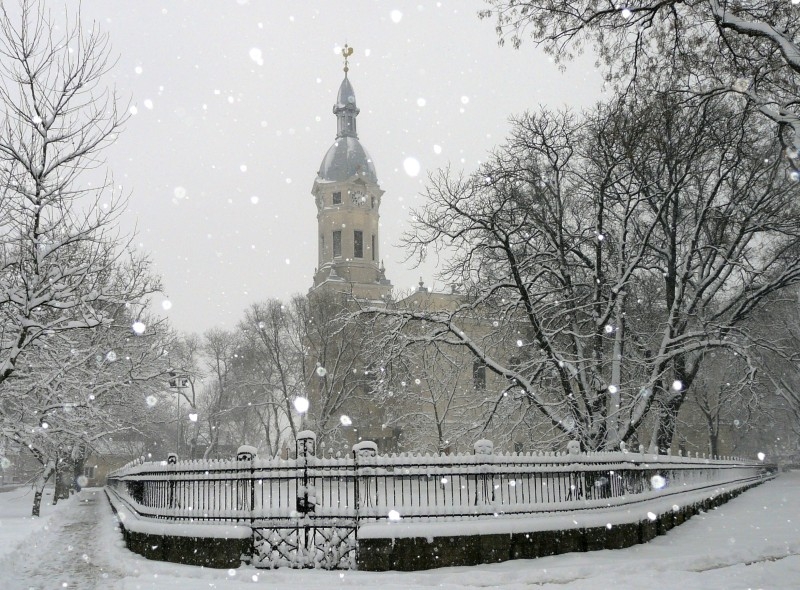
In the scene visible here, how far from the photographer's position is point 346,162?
2515 inches

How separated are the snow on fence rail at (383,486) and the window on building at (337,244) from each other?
4789cm

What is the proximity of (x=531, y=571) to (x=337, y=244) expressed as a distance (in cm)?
5279

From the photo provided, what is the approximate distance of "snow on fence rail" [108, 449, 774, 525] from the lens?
1178 cm

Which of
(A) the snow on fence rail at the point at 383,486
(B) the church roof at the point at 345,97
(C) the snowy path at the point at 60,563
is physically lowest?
(C) the snowy path at the point at 60,563

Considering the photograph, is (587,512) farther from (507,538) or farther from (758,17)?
(758,17)

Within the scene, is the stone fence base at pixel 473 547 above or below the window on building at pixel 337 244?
below

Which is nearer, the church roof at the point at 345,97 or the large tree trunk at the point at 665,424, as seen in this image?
the large tree trunk at the point at 665,424

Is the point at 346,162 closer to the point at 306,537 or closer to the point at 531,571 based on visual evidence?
the point at 306,537

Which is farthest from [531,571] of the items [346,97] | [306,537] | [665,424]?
[346,97]

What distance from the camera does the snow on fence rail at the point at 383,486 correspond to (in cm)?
1178

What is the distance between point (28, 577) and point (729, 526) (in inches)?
548

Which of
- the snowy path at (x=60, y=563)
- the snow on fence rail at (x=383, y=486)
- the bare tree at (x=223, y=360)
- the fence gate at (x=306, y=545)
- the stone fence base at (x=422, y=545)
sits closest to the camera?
the snowy path at (x=60, y=563)

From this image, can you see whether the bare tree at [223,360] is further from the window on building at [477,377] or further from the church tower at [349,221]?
the window on building at [477,377]

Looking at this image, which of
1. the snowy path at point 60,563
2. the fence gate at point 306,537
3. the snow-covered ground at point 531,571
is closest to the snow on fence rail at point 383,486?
the fence gate at point 306,537
